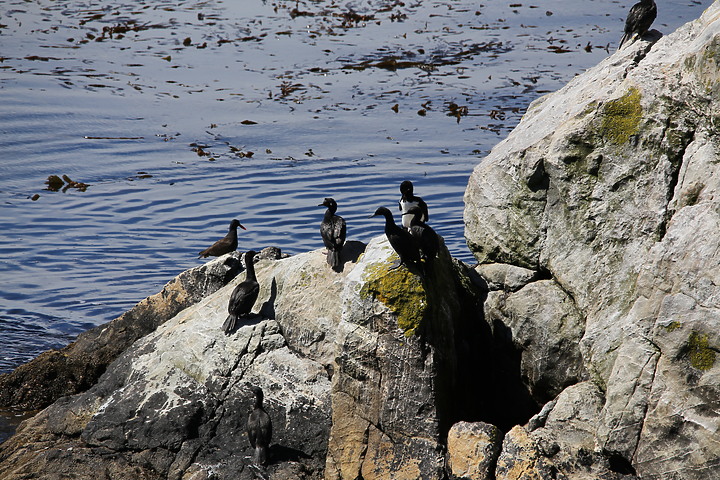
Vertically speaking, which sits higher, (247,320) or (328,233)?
(328,233)

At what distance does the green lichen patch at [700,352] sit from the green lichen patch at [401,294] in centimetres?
329

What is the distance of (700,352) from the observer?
27.1 feet

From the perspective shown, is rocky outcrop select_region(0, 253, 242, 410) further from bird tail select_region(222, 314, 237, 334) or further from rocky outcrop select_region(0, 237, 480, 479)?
bird tail select_region(222, 314, 237, 334)

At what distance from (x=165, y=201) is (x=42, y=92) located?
12.2m

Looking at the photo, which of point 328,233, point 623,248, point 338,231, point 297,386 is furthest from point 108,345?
point 623,248

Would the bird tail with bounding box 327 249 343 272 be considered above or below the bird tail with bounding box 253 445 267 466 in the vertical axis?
above

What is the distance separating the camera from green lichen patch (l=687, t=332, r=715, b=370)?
8214mm

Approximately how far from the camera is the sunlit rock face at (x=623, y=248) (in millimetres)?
8398

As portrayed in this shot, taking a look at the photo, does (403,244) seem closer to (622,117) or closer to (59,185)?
(622,117)

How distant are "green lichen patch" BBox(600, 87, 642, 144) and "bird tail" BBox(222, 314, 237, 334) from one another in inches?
227

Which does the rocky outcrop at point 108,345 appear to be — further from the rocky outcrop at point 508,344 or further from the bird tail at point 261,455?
the bird tail at point 261,455

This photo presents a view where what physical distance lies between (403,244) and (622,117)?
Result: 319 cm

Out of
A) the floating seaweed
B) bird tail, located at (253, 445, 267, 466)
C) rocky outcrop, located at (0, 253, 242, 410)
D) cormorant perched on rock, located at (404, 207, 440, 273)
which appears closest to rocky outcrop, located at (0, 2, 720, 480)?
bird tail, located at (253, 445, 267, 466)

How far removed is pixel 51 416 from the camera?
12.2 m
